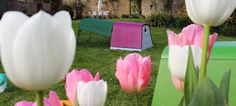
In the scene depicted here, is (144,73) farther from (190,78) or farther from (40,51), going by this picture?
(40,51)

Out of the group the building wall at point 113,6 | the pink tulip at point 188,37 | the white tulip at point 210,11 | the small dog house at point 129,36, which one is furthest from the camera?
the building wall at point 113,6

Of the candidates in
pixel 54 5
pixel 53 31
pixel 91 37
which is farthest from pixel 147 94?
pixel 54 5

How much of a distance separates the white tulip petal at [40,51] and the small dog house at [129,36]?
26.1 feet

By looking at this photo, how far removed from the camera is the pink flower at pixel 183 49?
2.21ft

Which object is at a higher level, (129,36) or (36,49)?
(36,49)

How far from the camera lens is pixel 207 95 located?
56cm

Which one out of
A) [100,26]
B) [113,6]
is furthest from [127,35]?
[113,6]

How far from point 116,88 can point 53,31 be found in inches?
176

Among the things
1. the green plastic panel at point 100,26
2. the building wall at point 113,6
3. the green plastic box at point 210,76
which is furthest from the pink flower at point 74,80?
the building wall at point 113,6

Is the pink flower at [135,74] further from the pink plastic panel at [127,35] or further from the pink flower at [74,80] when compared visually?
the pink plastic panel at [127,35]

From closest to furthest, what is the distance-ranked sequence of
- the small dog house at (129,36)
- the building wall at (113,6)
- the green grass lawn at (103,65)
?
1. the green grass lawn at (103,65)
2. the small dog house at (129,36)
3. the building wall at (113,6)

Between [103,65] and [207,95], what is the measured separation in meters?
6.06

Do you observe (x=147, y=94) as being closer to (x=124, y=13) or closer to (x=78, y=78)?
(x=78, y=78)

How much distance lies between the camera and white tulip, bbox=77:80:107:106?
63 centimetres
